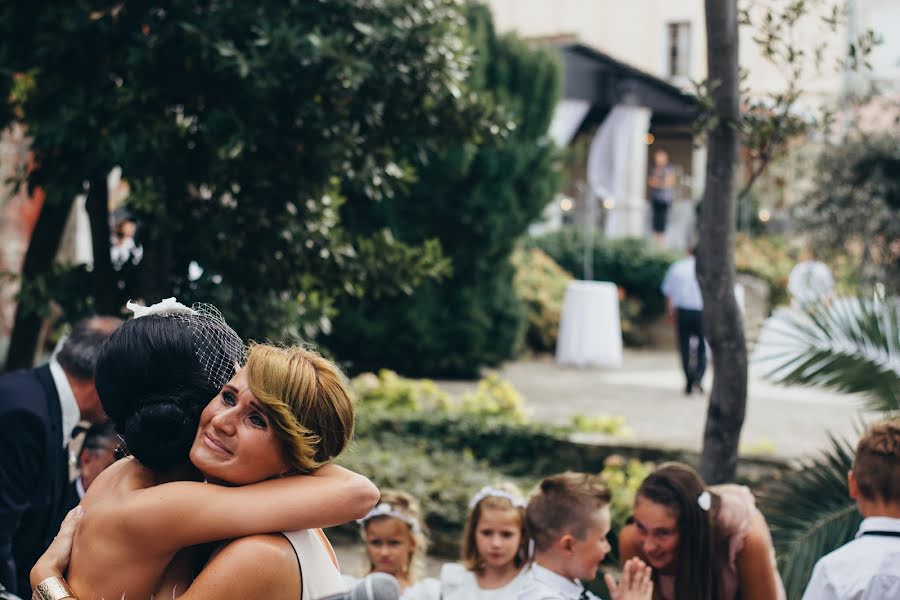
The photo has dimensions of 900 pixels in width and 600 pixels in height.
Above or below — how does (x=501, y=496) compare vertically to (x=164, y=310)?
below

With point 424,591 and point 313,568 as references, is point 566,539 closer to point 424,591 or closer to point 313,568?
point 424,591

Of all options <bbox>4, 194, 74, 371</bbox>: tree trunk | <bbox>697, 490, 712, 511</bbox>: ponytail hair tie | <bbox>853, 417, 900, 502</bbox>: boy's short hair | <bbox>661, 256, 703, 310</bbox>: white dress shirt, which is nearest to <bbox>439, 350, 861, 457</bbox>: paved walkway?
<bbox>661, 256, 703, 310</bbox>: white dress shirt

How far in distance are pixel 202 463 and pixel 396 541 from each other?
250 centimetres

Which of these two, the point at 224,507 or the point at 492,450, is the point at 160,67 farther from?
the point at 492,450

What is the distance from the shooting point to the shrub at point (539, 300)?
16.2 metres

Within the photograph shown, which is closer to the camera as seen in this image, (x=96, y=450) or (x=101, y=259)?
(x=96, y=450)

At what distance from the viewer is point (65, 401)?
142 inches

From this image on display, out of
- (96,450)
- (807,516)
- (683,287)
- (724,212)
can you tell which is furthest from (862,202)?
(96,450)

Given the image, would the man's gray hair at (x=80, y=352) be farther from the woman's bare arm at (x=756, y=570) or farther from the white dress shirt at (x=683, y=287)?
the white dress shirt at (x=683, y=287)

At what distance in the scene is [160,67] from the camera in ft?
15.0

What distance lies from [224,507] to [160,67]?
10.6 ft

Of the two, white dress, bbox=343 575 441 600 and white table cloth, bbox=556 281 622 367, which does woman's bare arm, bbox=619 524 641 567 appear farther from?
white table cloth, bbox=556 281 622 367

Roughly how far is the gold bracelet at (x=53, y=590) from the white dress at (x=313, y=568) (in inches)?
18.0

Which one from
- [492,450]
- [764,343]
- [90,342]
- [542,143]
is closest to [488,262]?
[542,143]
